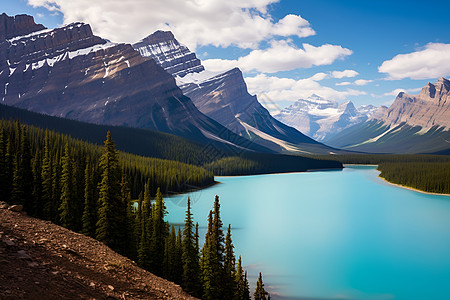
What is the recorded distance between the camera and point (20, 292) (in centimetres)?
955

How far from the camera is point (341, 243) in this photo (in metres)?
49.5

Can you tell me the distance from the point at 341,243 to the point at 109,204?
3578 cm

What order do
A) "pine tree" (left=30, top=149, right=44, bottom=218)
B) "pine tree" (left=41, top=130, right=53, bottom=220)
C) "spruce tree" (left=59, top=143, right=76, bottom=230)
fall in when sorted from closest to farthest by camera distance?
1. "spruce tree" (left=59, top=143, right=76, bottom=230)
2. "pine tree" (left=41, top=130, right=53, bottom=220)
3. "pine tree" (left=30, top=149, right=44, bottom=218)

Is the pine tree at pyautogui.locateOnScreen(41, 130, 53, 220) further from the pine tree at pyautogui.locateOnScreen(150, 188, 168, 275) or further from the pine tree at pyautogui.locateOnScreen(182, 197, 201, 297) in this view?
the pine tree at pyautogui.locateOnScreen(182, 197, 201, 297)

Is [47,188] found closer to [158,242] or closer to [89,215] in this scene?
[89,215]

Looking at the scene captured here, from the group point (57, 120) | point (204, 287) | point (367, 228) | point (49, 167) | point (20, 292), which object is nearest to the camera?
point (20, 292)

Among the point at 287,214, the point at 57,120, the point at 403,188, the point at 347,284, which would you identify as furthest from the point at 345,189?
the point at 57,120

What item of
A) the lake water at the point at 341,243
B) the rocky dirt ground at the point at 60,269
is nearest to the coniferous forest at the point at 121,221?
the lake water at the point at 341,243

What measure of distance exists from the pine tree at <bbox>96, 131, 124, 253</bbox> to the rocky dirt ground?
892 cm

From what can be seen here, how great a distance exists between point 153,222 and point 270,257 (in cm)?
1732

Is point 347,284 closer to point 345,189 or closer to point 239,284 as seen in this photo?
point 239,284

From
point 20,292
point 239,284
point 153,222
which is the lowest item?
point 239,284

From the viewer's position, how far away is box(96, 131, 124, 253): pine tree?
27172 millimetres

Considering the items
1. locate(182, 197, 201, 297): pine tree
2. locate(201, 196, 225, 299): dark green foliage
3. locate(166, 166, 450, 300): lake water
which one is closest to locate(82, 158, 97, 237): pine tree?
locate(182, 197, 201, 297): pine tree
